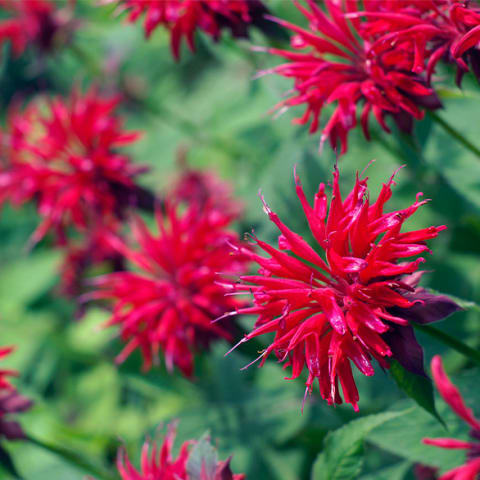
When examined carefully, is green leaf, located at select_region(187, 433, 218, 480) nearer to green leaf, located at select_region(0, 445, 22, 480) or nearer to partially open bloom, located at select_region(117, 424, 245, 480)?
partially open bloom, located at select_region(117, 424, 245, 480)

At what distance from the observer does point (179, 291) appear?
3.47 ft

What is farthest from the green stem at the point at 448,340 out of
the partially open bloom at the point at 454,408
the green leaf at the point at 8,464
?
the green leaf at the point at 8,464

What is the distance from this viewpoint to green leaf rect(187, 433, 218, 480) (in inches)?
27.6

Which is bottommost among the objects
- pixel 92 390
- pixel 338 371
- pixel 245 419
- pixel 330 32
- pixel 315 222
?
pixel 92 390

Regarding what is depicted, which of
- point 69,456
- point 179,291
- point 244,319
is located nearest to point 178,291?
point 179,291

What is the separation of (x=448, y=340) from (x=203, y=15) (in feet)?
1.92

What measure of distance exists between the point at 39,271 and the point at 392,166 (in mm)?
1067

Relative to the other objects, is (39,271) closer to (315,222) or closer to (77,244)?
(77,244)

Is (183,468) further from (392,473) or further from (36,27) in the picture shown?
(36,27)

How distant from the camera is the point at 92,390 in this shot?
5.30 ft

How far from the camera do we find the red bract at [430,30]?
708mm

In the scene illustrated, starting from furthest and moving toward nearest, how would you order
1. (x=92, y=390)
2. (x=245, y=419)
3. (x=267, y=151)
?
(x=92, y=390), (x=267, y=151), (x=245, y=419)

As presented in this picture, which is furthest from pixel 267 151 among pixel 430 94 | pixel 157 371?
pixel 430 94

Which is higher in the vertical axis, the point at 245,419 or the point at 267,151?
the point at 267,151
